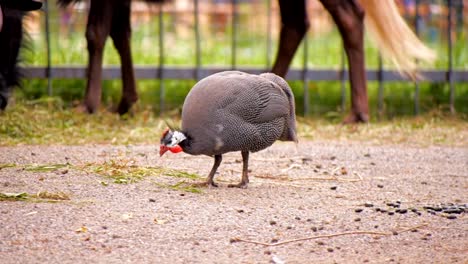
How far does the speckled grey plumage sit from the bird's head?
5cm

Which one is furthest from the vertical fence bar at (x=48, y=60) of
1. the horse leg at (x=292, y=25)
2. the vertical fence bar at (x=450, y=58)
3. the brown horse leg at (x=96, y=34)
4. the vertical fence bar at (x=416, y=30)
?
the vertical fence bar at (x=450, y=58)

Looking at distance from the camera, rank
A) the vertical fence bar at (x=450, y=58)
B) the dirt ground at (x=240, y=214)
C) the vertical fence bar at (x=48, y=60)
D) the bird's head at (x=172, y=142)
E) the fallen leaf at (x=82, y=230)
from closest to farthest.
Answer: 1. the dirt ground at (x=240, y=214)
2. the fallen leaf at (x=82, y=230)
3. the bird's head at (x=172, y=142)
4. the vertical fence bar at (x=48, y=60)
5. the vertical fence bar at (x=450, y=58)

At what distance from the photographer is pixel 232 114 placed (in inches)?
193

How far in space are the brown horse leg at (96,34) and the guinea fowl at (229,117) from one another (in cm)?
264

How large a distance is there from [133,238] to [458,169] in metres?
2.61

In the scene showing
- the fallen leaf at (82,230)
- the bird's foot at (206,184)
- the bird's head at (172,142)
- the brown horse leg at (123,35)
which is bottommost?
the bird's foot at (206,184)

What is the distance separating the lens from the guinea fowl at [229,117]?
4863mm

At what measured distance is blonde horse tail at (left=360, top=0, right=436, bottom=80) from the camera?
7562mm

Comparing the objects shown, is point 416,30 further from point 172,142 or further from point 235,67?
point 172,142

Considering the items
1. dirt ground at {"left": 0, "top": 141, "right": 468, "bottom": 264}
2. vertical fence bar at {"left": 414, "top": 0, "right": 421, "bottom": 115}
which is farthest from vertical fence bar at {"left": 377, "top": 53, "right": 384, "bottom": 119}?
dirt ground at {"left": 0, "top": 141, "right": 468, "bottom": 264}

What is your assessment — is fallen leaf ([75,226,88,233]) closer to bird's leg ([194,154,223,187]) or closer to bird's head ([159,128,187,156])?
bird's head ([159,128,187,156])

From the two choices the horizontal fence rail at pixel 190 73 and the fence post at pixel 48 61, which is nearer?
the fence post at pixel 48 61

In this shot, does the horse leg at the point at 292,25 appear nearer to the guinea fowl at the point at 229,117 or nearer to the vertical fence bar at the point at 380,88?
the vertical fence bar at the point at 380,88

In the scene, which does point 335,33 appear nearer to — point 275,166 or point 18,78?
point 18,78
